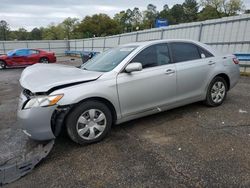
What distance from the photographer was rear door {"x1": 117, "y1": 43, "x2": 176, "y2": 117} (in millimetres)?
3830

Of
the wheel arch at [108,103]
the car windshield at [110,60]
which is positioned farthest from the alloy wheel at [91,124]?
the car windshield at [110,60]

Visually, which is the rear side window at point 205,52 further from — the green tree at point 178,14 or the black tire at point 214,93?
the green tree at point 178,14

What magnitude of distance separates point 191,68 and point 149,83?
3.61 ft

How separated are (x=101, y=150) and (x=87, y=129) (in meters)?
0.39

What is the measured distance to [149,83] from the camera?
4031 millimetres

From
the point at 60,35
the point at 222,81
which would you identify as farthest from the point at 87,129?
the point at 60,35

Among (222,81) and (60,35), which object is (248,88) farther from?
(60,35)

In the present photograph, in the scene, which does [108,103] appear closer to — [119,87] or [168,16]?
[119,87]

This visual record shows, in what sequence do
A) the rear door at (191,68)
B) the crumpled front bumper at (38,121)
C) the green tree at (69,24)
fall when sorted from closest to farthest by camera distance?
the crumpled front bumper at (38,121)
the rear door at (191,68)
the green tree at (69,24)

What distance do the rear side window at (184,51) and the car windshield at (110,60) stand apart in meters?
0.86

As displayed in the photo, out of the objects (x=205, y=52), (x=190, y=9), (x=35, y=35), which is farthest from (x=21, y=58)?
(x=190, y=9)

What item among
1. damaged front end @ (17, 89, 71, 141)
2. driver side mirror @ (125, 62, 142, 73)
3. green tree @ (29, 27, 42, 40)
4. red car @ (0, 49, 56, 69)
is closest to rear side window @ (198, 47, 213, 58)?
driver side mirror @ (125, 62, 142, 73)

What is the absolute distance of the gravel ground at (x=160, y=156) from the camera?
270cm

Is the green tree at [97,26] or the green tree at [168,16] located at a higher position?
the green tree at [168,16]
